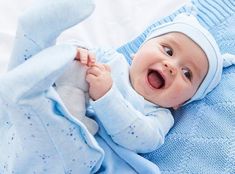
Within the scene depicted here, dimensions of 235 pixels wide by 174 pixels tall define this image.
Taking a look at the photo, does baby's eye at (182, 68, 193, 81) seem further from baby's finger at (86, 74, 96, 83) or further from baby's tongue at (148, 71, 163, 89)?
baby's finger at (86, 74, 96, 83)

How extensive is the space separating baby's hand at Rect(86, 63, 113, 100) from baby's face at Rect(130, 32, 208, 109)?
0.13 meters

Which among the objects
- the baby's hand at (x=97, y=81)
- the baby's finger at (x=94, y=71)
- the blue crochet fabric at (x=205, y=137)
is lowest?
the blue crochet fabric at (x=205, y=137)

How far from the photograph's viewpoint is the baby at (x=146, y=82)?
2.76ft

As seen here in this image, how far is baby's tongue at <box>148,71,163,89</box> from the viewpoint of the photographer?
37.9 inches

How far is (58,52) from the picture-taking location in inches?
27.8

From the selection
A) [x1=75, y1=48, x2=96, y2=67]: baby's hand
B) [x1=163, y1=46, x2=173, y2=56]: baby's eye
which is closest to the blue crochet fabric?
[x1=163, y1=46, x2=173, y2=56]: baby's eye

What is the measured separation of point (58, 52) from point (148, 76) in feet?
0.99

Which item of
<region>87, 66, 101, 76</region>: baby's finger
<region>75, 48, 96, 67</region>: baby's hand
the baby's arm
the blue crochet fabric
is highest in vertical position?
<region>75, 48, 96, 67</region>: baby's hand

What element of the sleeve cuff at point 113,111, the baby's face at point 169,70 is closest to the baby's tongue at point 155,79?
the baby's face at point 169,70

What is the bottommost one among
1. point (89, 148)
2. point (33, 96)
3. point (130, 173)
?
point (130, 173)

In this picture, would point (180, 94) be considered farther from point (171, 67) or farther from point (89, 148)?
point (89, 148)

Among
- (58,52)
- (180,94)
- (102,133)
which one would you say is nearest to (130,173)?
(102,133)

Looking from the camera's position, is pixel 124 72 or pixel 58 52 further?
pixel 124 72

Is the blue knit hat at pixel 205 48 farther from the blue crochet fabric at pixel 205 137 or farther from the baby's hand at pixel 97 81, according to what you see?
the baby's hand at pixel 97 81
